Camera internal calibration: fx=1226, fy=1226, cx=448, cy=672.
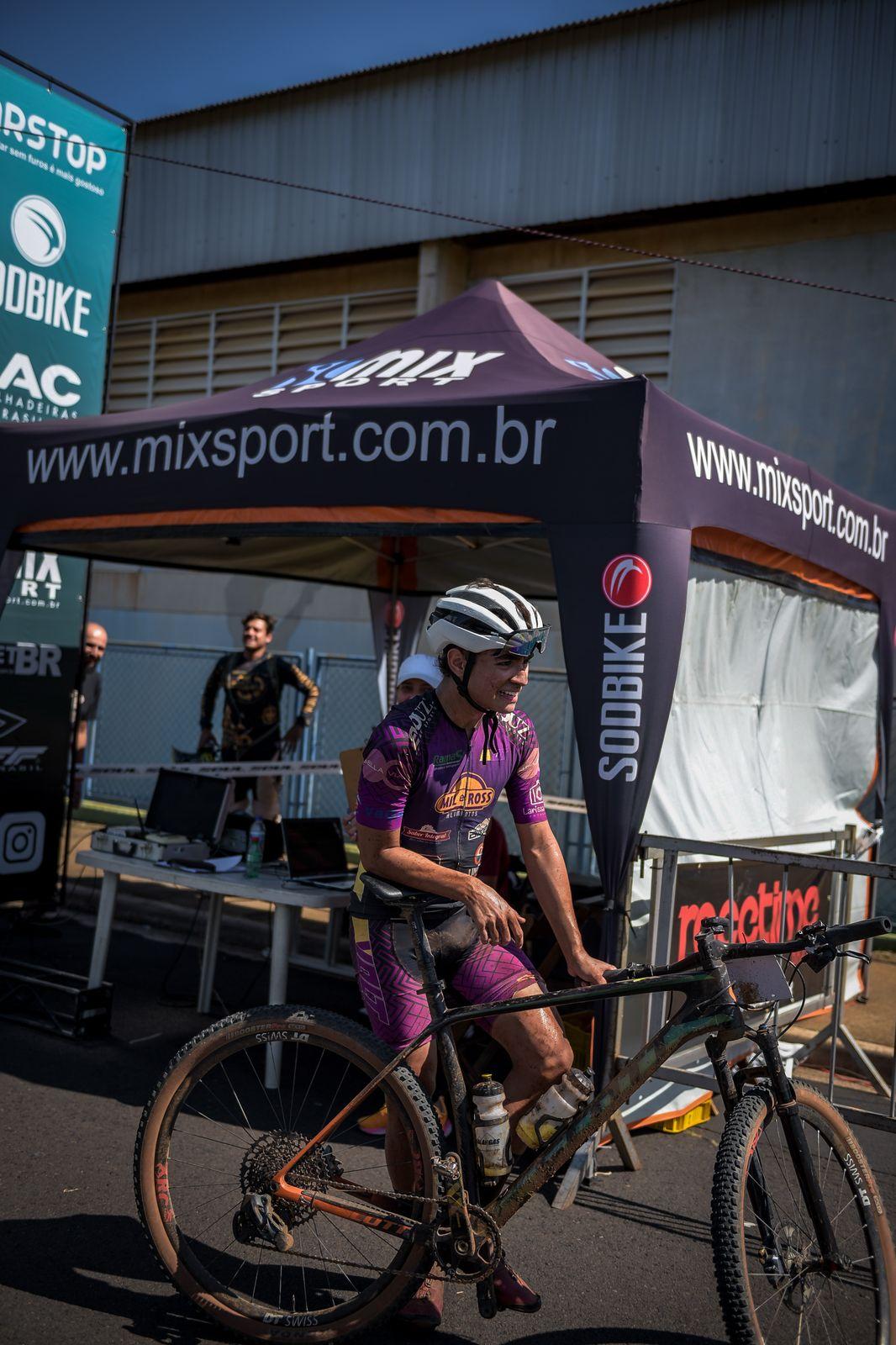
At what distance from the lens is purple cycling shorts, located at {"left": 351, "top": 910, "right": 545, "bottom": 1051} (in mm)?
3414

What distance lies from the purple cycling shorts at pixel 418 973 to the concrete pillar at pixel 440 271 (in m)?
11.4

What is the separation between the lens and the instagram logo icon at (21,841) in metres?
8.25

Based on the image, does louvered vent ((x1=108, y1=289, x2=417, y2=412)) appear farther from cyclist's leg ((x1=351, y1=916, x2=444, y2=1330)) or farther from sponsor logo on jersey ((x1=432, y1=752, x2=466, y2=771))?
cyclist's leg ((x1=351, y1=916, x2=444, y2=1330))

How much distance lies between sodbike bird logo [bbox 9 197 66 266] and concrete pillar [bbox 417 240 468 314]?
591 cm

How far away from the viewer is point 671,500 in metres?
4.82

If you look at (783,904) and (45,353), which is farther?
(45,353)

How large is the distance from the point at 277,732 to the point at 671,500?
17.3 ft

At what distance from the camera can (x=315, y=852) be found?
597 centimetres

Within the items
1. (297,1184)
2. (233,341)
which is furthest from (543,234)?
(233,341)

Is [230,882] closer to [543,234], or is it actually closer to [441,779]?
[441,779]

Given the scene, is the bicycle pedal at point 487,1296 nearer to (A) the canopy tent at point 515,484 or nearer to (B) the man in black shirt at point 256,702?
(A) the canopy tent at point 515,484

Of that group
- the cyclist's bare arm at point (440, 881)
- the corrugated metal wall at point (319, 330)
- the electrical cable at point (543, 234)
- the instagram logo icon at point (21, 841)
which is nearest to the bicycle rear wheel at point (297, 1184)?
the cyclist's bare arm at point (440, 881)

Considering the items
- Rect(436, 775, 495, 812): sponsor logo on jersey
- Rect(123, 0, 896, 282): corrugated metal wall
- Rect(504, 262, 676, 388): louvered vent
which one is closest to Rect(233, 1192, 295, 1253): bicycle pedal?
Rect(436, 775, 495, 812): sponsor logo on jersey

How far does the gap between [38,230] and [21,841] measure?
13.7 ft
